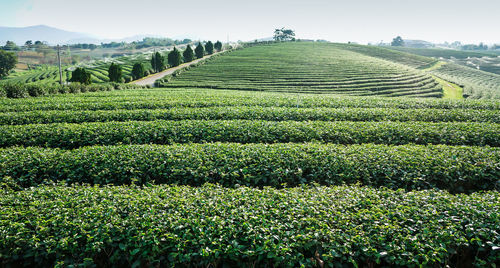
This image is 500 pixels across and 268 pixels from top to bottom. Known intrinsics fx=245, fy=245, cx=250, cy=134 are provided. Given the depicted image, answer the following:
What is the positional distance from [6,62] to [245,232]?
331 feet

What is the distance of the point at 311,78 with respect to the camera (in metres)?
51.2

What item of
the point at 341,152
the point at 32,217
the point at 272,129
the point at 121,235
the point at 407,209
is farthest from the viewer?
the point at 272,129

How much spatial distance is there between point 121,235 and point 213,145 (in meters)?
5.24

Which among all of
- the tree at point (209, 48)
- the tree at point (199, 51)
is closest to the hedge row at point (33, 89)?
the tree at point (199, 51)

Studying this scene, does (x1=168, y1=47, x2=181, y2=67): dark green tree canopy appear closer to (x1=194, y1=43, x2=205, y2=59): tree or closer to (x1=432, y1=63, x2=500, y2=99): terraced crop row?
(x1=194, y1=43, x2=205, y2=59): tree

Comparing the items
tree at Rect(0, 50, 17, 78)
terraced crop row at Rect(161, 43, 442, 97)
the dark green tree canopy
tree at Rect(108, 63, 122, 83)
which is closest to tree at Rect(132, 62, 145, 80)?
tree at Rect(108, 63, 122, 83)

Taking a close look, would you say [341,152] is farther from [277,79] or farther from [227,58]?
[227,58]

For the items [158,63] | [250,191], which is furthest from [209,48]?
[250,191]

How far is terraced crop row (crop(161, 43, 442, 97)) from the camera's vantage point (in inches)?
1748

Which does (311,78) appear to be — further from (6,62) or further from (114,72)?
(6,62)

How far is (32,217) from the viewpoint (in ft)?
16.8

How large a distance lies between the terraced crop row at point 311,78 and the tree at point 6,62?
57074mm

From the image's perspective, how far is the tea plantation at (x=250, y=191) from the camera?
14.9 ft

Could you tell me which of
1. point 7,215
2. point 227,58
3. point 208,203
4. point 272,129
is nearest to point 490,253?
point 208,203
